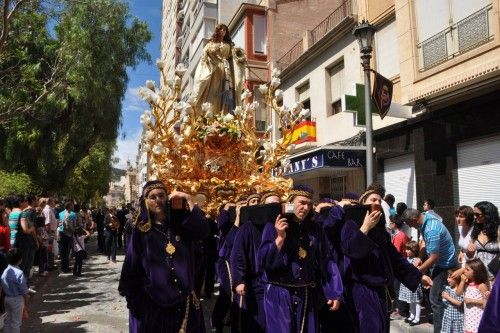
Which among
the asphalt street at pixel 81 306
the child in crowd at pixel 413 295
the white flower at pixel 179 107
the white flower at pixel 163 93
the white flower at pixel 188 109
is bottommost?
the asphalt street at pixel 81 306

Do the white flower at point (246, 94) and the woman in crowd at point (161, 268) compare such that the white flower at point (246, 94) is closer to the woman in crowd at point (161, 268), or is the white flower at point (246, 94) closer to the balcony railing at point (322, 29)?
the woman in crowd at point (161, 268)

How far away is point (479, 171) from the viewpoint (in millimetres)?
9406

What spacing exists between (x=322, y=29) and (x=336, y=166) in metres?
7.31

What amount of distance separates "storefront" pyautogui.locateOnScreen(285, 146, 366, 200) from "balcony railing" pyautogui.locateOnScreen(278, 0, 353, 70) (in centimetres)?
488

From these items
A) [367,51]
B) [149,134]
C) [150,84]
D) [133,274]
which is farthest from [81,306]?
[367,51]

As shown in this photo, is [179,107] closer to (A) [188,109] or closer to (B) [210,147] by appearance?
(A) [188,109]

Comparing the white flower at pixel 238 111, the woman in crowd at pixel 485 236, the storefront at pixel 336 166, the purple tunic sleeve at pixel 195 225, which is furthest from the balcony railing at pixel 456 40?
the purple tunic sleeve at pixel 195 225

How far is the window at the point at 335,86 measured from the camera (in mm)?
14797

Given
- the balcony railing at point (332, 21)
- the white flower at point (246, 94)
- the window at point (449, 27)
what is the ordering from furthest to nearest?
1. the balcony railing at point (332, 21)
2. the window at point (449, 27)
3. the white flower at point (246, 94)

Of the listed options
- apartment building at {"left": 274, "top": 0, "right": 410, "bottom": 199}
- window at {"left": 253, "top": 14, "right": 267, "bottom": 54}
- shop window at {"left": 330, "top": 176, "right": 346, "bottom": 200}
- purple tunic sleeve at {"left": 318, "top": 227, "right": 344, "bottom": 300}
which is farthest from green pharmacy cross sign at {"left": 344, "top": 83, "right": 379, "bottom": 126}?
window at {"left": 253, "top": 14, "right": 267, "bottom": 54}

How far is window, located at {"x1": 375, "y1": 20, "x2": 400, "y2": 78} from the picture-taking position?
12291 millimetres

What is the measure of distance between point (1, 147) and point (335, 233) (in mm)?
19337

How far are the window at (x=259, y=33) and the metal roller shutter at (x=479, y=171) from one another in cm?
1270

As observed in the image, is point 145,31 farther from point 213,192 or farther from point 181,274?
point 181,274
